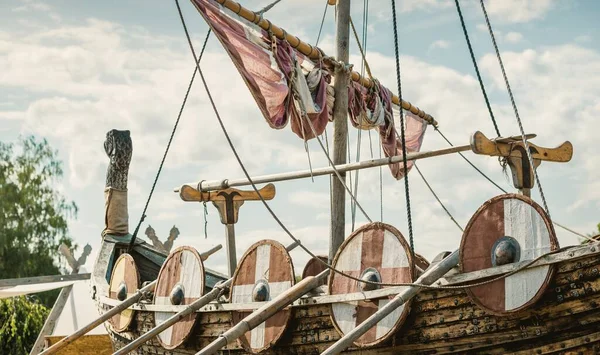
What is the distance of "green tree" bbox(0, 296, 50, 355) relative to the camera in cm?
1731

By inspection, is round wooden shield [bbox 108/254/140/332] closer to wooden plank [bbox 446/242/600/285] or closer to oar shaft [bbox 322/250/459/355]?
oar shaft [bbox 322/250/459/355]

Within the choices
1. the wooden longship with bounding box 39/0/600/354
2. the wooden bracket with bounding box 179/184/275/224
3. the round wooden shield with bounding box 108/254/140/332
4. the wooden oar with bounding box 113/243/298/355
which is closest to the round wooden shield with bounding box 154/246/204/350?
the wooden longship with bounding box 39/0/600/354

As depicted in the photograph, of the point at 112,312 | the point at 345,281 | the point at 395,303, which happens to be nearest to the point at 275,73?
the point at 112,312

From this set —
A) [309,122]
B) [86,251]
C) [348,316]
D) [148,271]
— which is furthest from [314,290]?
[86,251]

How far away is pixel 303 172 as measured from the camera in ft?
31.9

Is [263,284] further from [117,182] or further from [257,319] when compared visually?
[117,182]

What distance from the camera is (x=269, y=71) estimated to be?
10.2 metres

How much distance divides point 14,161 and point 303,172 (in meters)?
17.6

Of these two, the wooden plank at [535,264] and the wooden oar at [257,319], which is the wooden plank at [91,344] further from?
the wooden plank at [535,264]

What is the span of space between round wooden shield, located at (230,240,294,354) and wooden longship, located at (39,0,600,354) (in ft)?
0.04

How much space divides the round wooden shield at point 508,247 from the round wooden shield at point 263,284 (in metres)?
1.84

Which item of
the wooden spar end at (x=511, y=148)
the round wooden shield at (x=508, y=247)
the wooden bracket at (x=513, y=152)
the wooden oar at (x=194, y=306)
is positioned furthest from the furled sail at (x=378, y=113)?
the round wooden shield at (x=508, y=247)

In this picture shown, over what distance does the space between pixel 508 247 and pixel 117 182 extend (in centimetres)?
693

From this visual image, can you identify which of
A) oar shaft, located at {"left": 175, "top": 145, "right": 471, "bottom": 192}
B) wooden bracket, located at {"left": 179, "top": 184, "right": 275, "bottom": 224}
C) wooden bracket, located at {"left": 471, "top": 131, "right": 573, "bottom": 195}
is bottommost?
wooden bracket, located at {"left": 471, "top": 131, "right": 573, "bottom": 195}
